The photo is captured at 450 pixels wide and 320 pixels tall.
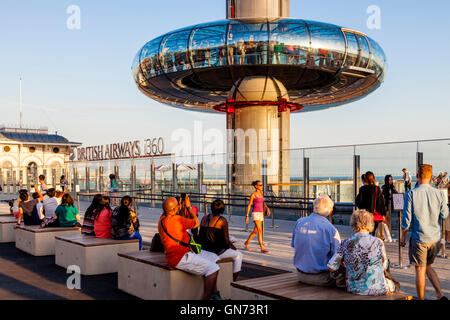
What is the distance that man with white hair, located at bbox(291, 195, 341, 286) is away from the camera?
5520mm

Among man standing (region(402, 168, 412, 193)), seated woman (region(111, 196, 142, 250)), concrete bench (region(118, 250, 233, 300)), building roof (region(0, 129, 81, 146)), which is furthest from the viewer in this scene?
building roof (region(0, 129, 81, 146))

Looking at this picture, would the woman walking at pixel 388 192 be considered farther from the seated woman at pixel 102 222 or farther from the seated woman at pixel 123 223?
the seated woman at pixel 102 222

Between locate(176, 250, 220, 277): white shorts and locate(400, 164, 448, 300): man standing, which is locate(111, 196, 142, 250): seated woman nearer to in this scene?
locate(176, 250, 220, 277): white shorts

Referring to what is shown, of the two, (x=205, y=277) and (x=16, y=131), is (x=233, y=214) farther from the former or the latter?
(x=16, y=131)

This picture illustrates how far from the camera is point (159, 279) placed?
269 inches

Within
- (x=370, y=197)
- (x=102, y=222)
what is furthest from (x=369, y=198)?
(x=102, y=222)

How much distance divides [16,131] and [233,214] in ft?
152

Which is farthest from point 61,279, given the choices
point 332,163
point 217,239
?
point 332,163

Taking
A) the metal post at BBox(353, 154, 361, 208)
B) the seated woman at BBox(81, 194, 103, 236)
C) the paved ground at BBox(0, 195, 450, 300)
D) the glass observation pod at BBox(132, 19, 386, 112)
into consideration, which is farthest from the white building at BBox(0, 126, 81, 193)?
the seated woman at BBox(81, 194, 103, 236)

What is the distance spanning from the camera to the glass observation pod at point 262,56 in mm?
22750

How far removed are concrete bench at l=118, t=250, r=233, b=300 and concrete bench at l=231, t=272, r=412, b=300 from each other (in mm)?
1075

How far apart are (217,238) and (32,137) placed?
5493cm

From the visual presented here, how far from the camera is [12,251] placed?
1184 cm

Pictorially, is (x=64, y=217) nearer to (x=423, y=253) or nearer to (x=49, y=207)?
(x=49, y=207)
